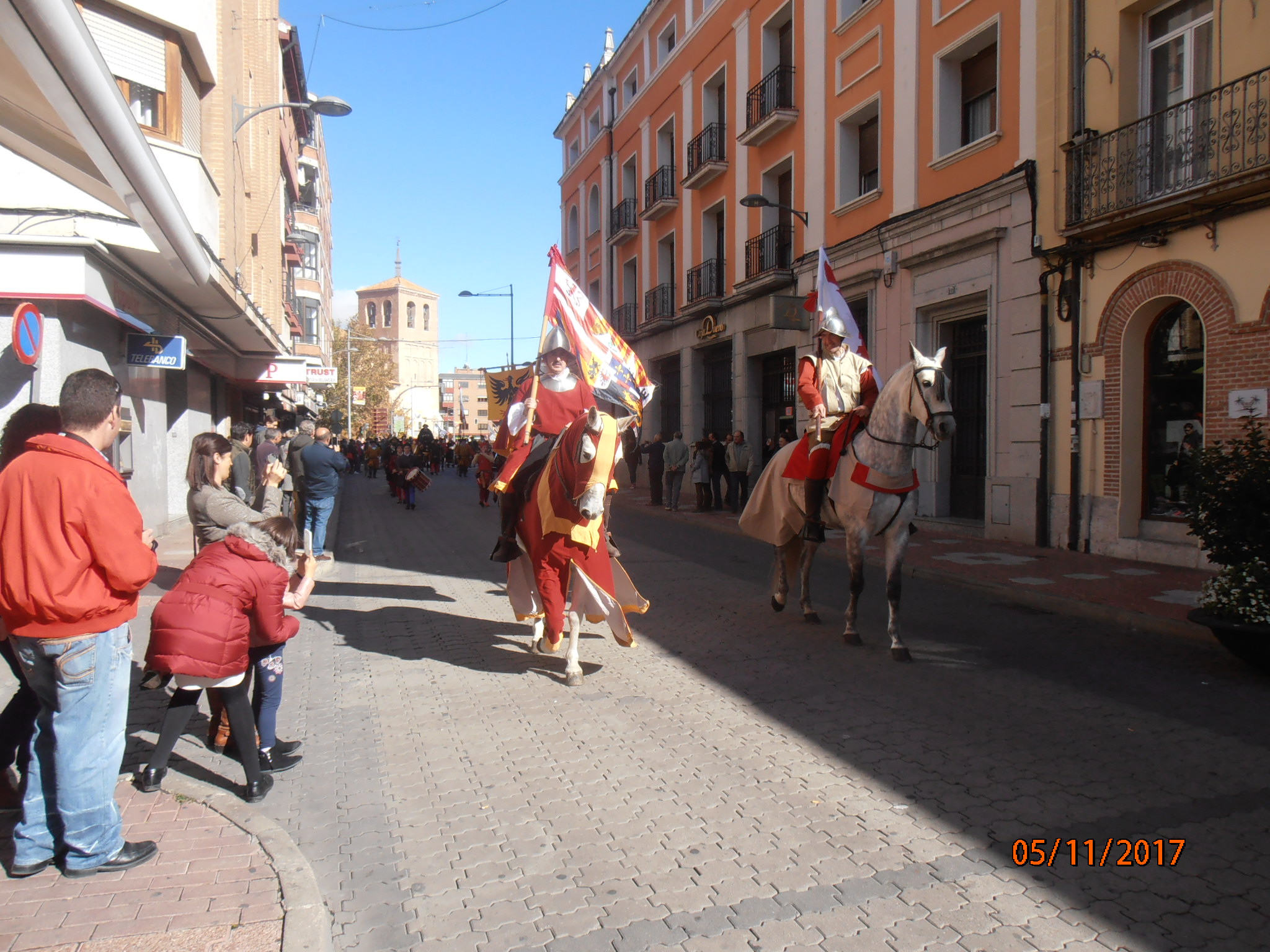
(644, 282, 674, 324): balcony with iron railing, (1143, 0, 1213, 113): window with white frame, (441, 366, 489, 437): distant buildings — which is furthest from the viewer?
(441, 366, 489, 437): distant buildings

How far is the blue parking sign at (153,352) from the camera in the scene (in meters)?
12.7

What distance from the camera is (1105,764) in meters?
4.24

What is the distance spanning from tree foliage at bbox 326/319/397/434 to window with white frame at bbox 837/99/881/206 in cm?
4002

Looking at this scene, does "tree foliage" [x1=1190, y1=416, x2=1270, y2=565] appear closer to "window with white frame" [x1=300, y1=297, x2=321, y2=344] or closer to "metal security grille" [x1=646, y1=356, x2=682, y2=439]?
"metal security grille" [x1=646, y1=356, x2=682, y2=439]

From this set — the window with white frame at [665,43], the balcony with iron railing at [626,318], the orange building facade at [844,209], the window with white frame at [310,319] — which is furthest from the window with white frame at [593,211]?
the window with white frame at [310,319]

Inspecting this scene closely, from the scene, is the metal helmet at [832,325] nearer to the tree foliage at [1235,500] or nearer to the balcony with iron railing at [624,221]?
the tree foliage at [1235,500]

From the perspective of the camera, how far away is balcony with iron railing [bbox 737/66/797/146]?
781 inches

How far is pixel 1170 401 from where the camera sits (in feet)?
37.3

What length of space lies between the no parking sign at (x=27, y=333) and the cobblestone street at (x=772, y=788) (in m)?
4.74

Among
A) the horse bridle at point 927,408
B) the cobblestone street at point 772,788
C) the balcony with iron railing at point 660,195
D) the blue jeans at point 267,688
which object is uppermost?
the balcony with iron railing at point 660,195

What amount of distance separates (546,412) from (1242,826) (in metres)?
4.90

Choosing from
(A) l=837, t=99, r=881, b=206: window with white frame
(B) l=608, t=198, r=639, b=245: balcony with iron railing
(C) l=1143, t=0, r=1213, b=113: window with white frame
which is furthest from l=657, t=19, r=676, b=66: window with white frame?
(C) l=1143, t=0, r=1213, b=113: window with white frame

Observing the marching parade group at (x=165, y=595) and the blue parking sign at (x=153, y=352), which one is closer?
the marching parade group at (x=165, y=595)

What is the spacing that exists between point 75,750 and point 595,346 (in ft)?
19.7
